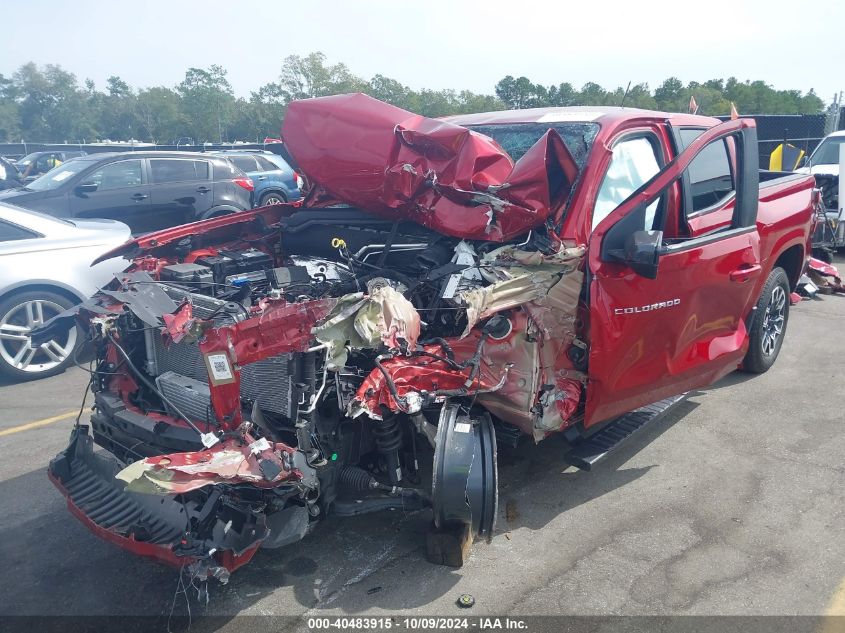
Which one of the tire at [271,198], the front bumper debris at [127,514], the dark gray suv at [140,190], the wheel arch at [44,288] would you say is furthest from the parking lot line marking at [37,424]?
the tire at [271,198]

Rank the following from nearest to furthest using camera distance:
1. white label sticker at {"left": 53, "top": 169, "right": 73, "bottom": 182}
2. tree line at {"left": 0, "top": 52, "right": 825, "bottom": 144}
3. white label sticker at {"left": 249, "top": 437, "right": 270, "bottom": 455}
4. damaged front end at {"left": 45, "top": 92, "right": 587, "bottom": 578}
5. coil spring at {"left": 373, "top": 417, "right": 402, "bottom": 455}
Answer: white label sticker at {"left": 249, "top": 437, "right": 270, "bottom": 455} → damaged front end at {"left": 45, "top": 92, "right": 587, "bottom": 578} → coil spring at {"left": 373, "top": 417, "right": 402, "bottom": 455} → white label sticker at {"left": 53, "top": 169, "right": 73, "bottom": 182} → tree line at {"left": 0, "top": 52, "right": 825, "bottom": 144}

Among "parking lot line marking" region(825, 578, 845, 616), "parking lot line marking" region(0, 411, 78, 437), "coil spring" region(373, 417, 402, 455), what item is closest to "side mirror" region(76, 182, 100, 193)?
"parking lot line marking" region(0, 411, 78, 437)

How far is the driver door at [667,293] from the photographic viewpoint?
3.22 m

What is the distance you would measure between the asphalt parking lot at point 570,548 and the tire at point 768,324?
2.85 ft

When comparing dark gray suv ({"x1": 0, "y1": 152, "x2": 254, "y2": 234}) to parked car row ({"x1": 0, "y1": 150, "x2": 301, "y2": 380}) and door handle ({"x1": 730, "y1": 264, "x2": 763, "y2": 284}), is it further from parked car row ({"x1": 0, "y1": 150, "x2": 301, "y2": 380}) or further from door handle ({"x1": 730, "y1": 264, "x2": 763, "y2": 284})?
door handle ({"x1": 730, "y1": 264, "x2": 763, "y2": 284})

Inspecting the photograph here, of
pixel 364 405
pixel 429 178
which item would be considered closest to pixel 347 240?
pixel 429 178

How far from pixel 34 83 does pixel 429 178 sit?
3133 inches

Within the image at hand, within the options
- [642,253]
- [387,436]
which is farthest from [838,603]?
[387,436]

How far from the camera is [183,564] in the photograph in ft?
8.41

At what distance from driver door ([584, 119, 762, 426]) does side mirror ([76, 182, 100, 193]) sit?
8.17 m

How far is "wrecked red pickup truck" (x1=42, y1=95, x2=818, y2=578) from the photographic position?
2738mm

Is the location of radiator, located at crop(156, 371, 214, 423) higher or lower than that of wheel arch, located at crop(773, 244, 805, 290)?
lower

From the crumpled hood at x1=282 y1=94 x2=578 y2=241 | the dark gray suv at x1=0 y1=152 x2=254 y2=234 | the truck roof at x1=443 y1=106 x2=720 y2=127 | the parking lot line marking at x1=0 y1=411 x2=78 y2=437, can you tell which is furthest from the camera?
the dark gray suv at x1=0 y1=152 x2=254 y2=234

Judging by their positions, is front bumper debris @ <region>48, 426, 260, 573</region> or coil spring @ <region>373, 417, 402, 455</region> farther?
coil spring @ <region>373, 417, 402, 455</region>
